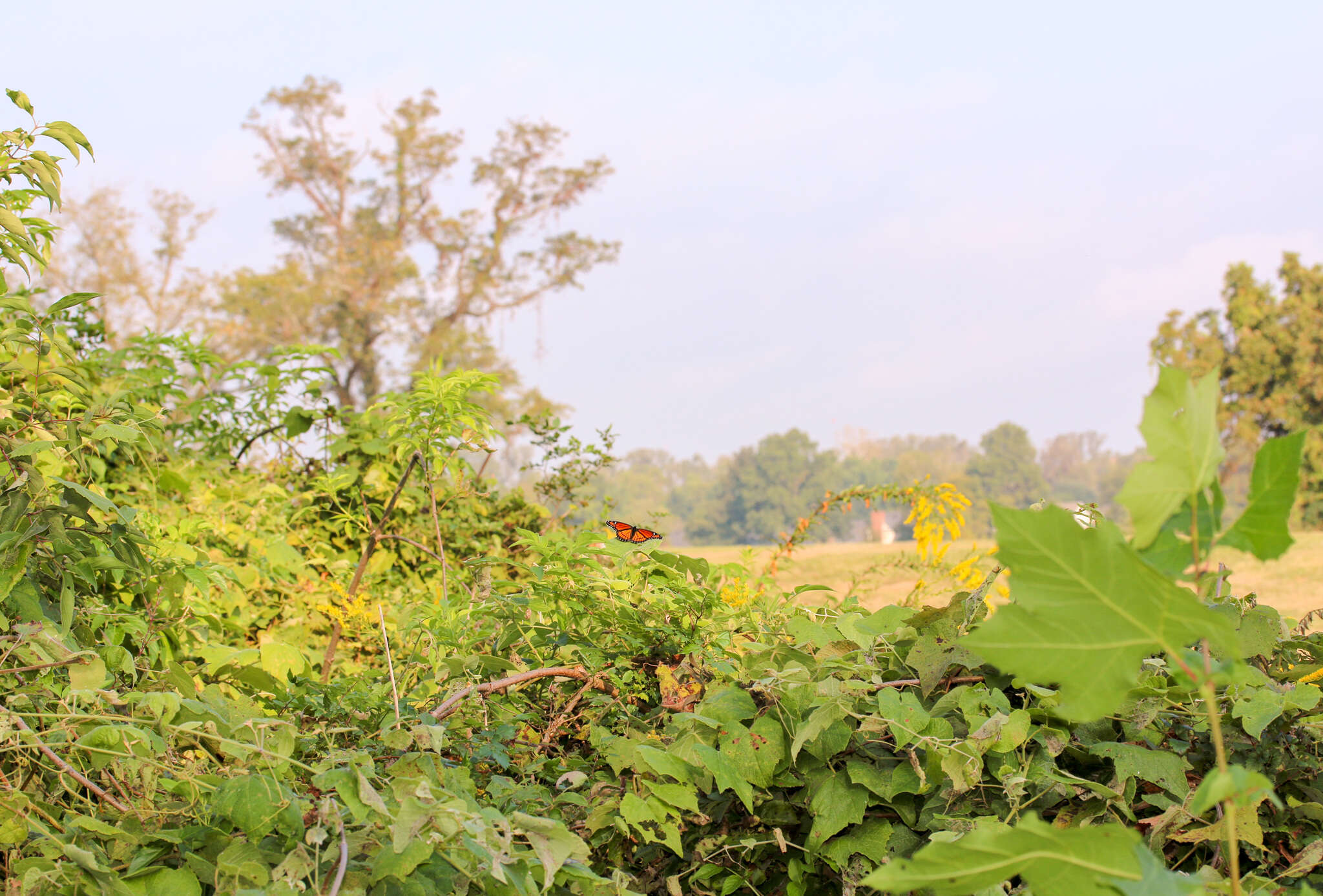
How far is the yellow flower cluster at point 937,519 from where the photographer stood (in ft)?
9.29

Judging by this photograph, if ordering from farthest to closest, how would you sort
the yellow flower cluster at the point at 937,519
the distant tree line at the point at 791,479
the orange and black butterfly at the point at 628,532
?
the distant tree line at the point at 791,479
the yellow flower cluster at the point at 937,519
the orange and black butterfly at the point at 628,532

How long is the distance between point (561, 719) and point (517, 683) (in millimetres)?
105

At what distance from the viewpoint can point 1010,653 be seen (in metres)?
0.62

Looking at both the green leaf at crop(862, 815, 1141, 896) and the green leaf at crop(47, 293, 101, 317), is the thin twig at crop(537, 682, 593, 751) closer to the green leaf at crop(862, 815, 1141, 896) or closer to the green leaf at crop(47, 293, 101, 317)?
the green leaf at crop(862, 815, 1141, 896)

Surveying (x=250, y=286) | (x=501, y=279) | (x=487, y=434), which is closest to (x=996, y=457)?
(x=501, y=279)

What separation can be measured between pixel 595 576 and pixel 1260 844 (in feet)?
3.17

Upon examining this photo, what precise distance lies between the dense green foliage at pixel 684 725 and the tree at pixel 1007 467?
5798 cm

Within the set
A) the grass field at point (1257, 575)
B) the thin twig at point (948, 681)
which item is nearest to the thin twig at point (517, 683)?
the thin twig at point (948, 681)

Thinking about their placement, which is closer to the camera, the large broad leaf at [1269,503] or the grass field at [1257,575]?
the large broad leaf at [1269,503]

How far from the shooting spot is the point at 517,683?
128 centimetres

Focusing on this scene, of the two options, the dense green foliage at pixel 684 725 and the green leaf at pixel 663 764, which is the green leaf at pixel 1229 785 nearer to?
the dense green foliage at pixel 684 725

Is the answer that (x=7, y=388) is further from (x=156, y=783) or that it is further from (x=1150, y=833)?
(x=1150, y=833)

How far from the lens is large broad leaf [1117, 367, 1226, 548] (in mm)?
602

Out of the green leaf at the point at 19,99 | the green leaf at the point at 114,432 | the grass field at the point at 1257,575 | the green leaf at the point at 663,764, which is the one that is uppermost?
the green leaf at the point at 19,99
